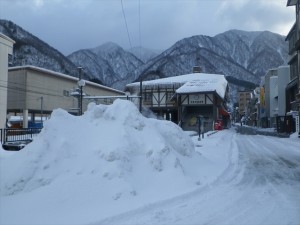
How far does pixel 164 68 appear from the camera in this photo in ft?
392

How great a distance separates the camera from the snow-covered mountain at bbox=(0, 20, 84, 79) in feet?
289

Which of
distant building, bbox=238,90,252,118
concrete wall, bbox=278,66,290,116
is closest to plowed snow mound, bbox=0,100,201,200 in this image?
concrete wall, bbox=278,66,290,116

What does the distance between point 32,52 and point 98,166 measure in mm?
90760

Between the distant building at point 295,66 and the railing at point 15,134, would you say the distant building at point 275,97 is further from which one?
the railing at point 15,134

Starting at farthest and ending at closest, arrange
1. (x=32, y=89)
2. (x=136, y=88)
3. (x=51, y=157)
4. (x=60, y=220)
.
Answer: (x=136, y=88), (x=32, y=89), (x=51, y=157), (x=60, y=220)

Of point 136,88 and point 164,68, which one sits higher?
point 164,68

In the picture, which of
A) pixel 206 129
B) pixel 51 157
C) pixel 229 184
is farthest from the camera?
pixel 206 129

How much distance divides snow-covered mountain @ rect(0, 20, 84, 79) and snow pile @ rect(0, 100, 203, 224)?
3244 inches

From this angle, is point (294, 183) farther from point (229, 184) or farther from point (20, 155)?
point (20, 155)

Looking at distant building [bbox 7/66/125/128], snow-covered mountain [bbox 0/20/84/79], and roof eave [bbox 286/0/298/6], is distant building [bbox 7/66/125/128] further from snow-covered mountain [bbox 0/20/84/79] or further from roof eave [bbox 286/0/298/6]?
snow-covered mountain [bbox 0/20/84/79]

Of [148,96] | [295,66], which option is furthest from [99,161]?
[148,96]

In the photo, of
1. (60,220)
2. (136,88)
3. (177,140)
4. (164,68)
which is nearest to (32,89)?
(136,88)

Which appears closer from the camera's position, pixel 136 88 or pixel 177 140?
pixel 177 140

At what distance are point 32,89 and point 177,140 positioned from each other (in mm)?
46085
